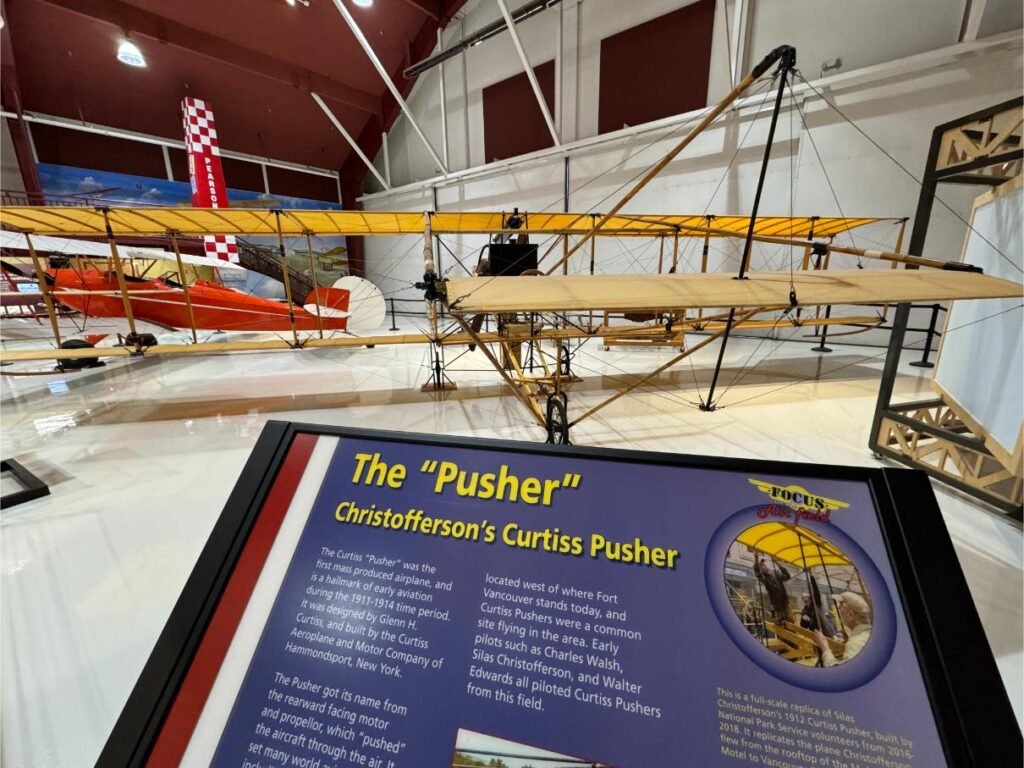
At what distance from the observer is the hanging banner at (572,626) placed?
827 mm

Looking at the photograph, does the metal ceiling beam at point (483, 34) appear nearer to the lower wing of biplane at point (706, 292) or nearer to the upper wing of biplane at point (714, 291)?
the lower wing of biplane at point (706, 292)

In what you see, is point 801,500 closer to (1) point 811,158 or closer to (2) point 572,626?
(2) point 572,626

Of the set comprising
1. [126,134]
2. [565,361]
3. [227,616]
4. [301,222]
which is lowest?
[227,616]

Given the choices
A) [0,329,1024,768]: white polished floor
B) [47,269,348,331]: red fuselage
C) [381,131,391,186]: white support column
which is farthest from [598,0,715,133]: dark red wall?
[381,131,391,186]: white support column

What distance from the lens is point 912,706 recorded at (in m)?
0.82

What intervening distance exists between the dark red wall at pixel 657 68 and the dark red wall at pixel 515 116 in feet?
5.68

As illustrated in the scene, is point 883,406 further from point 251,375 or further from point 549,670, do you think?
point 251,375

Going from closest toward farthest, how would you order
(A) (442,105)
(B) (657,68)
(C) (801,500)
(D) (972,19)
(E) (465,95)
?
(C) (801,500)
(D) (972,19)
(B) (657,68)
(E) (465,95)
(A) (442,105)

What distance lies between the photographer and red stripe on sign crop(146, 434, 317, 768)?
0.90 metres

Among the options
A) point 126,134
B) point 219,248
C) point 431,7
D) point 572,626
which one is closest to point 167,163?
point 126,134

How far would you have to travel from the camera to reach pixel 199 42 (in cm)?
1005

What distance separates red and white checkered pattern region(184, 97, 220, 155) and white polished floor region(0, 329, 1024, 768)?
253 inches

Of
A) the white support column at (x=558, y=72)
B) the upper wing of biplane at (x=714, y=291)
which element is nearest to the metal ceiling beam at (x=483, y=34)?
the white support column at (x=558, y=72)

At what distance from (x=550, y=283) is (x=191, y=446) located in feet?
13.1
